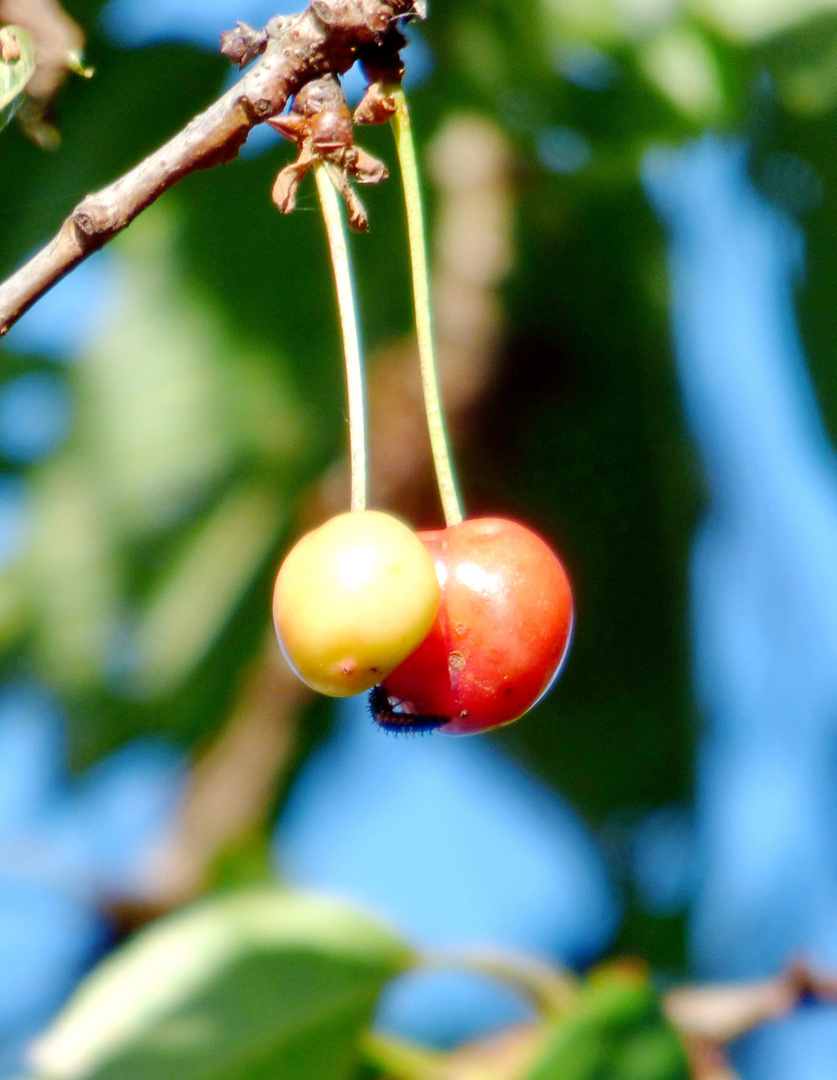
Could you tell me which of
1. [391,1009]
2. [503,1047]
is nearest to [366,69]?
[503,1047]

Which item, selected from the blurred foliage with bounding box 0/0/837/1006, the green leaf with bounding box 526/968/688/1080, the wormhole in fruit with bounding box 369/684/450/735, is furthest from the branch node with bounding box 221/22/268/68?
the green leaf with bounding box 526/968/688/1080

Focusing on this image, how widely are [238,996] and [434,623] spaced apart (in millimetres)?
960

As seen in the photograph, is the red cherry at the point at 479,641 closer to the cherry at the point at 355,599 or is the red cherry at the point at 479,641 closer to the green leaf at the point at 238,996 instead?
the cherry at the point at 355,599

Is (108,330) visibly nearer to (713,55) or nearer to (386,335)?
(386,335)

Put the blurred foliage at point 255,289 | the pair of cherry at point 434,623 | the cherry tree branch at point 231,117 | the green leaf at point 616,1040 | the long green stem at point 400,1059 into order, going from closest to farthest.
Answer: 1. the cherry tree branch at point 231,117
2. the pair of cherry at point 434,623
3. the green leaf at point 616,1040
4. the blurred foliage at point 255,289
5. the long green stem at point 400,1059

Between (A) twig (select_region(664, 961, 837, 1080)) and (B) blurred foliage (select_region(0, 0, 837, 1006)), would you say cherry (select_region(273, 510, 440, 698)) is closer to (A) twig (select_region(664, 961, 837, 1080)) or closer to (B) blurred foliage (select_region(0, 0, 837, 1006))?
(A) twig (select_region(664, 961, 837, 1080))

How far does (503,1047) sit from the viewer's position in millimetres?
1789

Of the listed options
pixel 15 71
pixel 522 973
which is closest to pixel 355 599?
pixel 15 71

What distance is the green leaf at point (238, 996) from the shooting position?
1.60 meters

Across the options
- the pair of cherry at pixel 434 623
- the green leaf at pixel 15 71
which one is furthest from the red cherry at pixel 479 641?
the green leaf at pixel 15 71

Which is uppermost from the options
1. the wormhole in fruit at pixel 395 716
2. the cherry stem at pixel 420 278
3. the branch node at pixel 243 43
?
the branch node at pixel 243 43

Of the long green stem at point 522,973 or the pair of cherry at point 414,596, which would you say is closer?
the pair of cherry at point 414,596

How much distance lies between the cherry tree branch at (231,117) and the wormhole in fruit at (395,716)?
35 cm

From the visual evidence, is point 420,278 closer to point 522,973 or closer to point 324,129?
point 324,129
